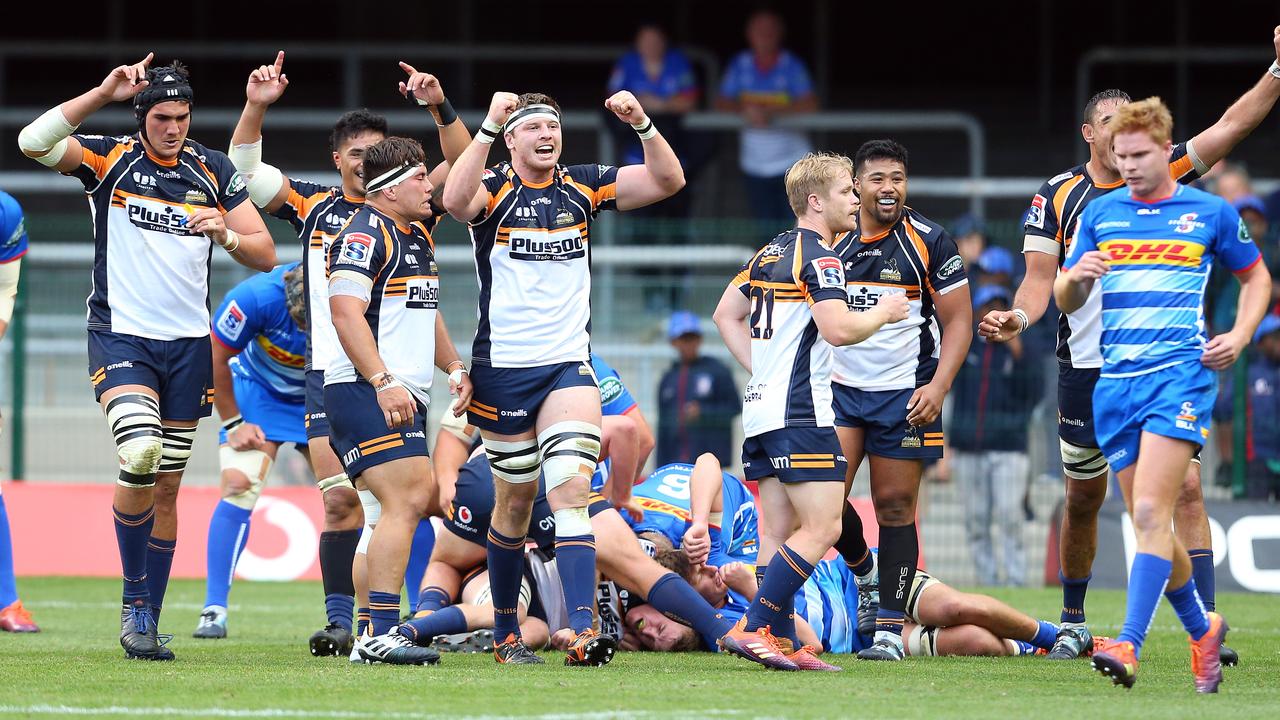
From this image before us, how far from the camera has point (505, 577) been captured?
7629mm

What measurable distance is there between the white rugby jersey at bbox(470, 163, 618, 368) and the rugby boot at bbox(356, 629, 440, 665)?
1297 mm

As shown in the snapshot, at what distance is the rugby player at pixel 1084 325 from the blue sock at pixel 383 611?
10.4 ft

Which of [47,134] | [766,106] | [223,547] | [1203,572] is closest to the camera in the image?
[47,134]

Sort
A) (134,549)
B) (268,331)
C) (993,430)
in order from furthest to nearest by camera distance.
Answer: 1. (993,430)
2. (268,331)
3. (134,549)

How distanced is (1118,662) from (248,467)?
521cm

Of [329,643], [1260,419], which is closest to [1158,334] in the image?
[329,643]

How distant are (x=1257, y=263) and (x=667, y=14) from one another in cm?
1430

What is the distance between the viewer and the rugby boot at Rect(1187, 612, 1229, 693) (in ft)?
20.8

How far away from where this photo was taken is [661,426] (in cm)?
1347

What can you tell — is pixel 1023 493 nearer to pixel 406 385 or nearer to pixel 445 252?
pixel 445 252

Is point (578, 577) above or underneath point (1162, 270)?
underneath

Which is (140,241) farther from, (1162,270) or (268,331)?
(1162,270)

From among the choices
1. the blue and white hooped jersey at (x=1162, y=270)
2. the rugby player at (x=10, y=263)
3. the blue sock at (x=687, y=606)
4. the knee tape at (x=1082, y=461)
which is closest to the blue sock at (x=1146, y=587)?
the blue and white hooped jersey at (x=1162, y=270)

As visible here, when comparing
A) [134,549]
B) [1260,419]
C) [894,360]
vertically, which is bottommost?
[134,549]
